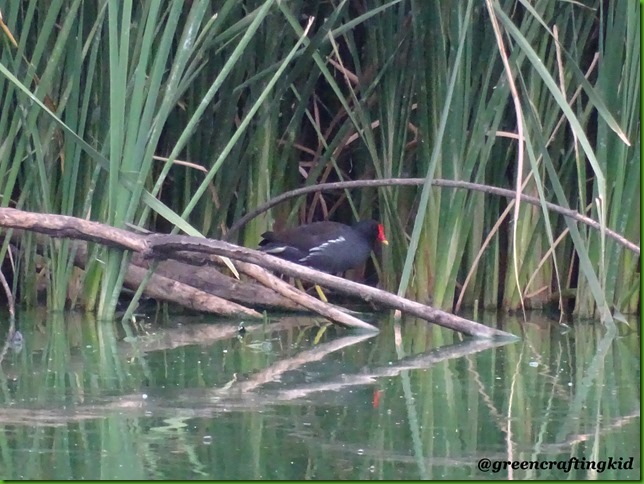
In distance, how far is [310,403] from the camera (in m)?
3.03

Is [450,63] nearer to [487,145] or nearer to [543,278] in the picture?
[487,145]

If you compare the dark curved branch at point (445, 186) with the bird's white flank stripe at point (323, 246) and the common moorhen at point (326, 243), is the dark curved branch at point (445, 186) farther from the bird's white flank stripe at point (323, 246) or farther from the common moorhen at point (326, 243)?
the bird's white flank stripe at point (323, 246)

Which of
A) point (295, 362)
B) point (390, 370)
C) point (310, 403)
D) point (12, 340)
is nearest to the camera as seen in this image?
point (310, 403)

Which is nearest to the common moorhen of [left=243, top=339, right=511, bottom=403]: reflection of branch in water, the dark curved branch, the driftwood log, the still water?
the dark curved branch

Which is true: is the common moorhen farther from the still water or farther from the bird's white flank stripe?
the still water

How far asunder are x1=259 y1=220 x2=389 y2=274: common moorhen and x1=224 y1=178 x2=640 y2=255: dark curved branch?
0.21 m

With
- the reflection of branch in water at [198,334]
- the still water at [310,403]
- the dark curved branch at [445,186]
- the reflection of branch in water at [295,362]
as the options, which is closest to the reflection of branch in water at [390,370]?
the still water at [310,403]

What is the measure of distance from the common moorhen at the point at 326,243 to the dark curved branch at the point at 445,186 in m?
0.21

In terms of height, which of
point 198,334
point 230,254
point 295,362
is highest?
point 230,254

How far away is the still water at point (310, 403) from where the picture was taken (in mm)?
2430

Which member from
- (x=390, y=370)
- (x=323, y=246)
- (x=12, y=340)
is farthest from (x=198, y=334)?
(x=323, y=246)

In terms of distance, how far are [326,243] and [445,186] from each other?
1008mm

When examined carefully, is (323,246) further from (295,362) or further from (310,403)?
(310,403)

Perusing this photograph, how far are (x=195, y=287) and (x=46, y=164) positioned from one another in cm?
85
